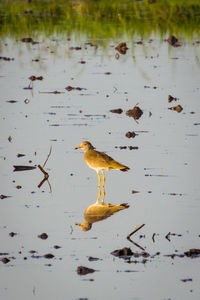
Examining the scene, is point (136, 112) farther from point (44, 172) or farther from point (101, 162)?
point (44, 172)

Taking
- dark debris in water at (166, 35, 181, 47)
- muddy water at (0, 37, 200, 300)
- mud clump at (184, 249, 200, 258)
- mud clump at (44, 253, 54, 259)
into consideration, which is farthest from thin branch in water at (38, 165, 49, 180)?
dark debris in water at (166, 35, 181, 47)

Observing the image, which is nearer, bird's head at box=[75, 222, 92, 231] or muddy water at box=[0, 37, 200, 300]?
muddy water at box=[0, 37, 200, 300]

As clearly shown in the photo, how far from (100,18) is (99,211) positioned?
1662 centimetres

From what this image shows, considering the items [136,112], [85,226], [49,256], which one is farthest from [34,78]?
[49,256]

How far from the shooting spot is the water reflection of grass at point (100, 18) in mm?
24484

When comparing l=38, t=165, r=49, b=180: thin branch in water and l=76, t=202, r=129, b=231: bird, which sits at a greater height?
l=38, t=165, r=49, b=180: thin branch in water

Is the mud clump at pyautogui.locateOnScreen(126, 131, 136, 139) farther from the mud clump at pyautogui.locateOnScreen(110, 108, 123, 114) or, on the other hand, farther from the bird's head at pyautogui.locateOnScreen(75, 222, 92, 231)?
the bird's head at pyautogui.locateOnScreen(75, 222, 92, 231)

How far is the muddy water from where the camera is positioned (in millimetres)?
8188

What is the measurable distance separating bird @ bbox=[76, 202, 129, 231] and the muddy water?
73mm

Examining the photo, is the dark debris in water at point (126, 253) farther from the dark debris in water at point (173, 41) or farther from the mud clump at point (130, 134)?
the dark debris in water at point (173, 41)

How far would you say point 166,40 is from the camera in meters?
23.4

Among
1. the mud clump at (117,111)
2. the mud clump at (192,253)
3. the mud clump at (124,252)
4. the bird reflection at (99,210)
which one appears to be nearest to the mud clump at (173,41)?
the mud clump at (117,111)

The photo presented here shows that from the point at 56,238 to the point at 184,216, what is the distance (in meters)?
1.56

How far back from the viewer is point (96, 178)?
39.2 ft
